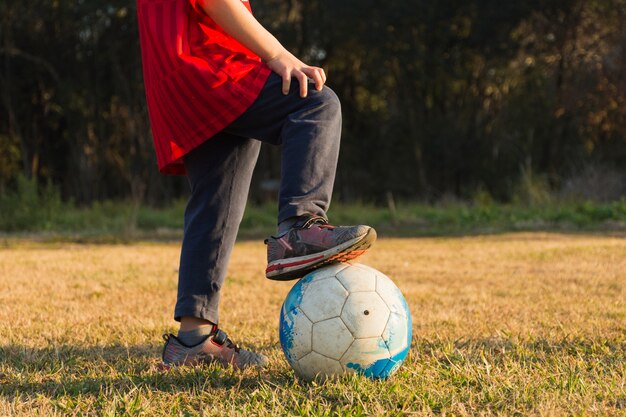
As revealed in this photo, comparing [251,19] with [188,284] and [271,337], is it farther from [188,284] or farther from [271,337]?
[271,337]

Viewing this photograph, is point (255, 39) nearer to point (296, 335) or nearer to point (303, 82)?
point (303, 82)

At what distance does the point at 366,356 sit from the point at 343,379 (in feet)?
0.43

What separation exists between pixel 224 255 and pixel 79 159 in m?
21.3

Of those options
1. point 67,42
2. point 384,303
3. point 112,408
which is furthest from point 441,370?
point 67,42

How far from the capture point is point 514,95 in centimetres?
2333

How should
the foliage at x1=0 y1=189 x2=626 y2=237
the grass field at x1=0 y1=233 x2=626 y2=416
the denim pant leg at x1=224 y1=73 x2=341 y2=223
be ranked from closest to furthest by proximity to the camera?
the grass field at x1=0 y1=233 x2=626 y2=416, the denim pant leg at x1=224 y1=73 x2=341 y2=223, the foliage at x1=0 y1=189 x2=626 y2=237

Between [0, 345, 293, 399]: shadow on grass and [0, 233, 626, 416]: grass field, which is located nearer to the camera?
[0, 233, 626, 416]: grass field

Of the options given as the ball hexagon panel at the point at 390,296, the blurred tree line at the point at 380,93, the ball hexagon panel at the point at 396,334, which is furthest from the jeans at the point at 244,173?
the blurred tree line at the point at 380,93

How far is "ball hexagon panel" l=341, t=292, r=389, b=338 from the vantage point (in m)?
3.10

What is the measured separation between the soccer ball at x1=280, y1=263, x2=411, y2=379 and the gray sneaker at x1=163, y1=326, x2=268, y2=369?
36cm

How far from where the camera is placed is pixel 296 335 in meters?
3.15

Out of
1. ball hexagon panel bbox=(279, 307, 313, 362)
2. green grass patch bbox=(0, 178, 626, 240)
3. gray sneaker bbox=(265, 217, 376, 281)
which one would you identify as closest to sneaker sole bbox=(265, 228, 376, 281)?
gray sneaker bbox=(265, 217, 376, 281)

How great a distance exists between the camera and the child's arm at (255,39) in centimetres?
316

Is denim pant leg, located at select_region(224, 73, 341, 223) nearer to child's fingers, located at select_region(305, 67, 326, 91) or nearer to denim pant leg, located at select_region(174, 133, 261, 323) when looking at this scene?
child's fingers, located at select_region(305, 67, 326, 91)
